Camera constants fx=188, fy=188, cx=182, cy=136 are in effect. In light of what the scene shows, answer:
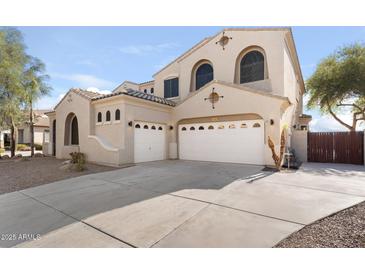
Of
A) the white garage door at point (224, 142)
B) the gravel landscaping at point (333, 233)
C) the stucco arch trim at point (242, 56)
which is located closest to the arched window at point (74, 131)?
the white garage door at point (224, 142)

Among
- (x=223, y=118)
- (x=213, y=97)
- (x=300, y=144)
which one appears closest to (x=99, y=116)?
(x=213, y=97)

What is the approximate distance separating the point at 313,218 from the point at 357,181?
5117mm

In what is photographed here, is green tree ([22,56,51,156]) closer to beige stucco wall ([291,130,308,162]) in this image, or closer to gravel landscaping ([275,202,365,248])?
gravel landscaping ([275,202,365,248])

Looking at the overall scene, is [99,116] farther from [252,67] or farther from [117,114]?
[252,67]

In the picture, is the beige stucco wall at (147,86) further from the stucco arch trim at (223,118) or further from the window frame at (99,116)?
the window frame at (99,116)

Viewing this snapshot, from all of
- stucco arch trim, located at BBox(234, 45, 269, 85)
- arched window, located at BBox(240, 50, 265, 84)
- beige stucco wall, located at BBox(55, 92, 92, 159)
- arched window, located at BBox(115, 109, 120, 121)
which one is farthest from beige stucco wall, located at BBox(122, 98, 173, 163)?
arched window, located at BBox(240, 50, 265, 84)

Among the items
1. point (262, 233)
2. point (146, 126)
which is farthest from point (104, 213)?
point (146, 126)

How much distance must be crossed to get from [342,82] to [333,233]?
16674 mm

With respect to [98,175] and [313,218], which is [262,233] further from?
[98,175]

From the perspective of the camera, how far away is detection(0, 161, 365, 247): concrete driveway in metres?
3.20

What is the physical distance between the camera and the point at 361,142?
1166 centimetres

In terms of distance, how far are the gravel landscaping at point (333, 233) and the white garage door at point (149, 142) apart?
950 cm

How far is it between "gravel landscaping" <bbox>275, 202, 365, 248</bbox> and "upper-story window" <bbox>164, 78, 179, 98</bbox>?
556 inches

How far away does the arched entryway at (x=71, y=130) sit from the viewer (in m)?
14.0
